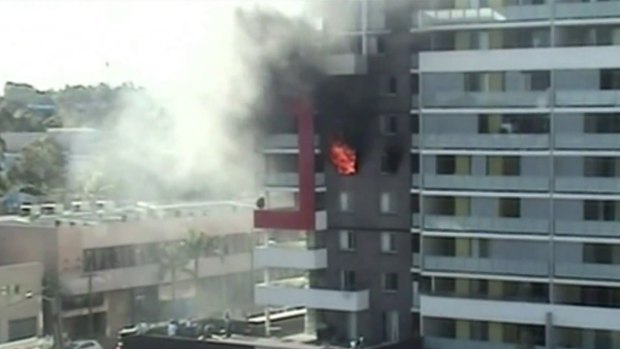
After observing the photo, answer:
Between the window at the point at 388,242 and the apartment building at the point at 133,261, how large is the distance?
677cm

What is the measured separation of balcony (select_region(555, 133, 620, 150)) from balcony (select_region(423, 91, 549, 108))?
0.50 metres

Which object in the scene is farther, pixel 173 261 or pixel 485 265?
pixel 173 261

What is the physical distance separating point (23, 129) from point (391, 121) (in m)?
30.6

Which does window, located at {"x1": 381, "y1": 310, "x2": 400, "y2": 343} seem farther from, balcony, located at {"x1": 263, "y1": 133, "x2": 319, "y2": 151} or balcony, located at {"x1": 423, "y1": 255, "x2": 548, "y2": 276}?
balcony, located at {"x1": 263, "y1": 133, "x2": 319, "y2": 151}

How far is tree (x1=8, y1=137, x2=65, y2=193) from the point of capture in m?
37.9

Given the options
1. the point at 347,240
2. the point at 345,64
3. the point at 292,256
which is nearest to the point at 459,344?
the point at 347,240

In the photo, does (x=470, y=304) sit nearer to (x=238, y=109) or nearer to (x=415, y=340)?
(x=415, y=340)

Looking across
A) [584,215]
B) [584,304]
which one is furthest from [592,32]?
[584,304]

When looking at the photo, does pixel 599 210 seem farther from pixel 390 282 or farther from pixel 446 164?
pixel 390 282

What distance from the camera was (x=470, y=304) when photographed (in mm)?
18438

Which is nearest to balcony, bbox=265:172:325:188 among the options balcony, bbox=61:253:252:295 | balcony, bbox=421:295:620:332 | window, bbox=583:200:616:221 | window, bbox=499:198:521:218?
balcony, bbox=421:295:620:332

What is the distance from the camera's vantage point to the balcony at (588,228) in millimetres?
17516

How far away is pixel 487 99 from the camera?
721 inches

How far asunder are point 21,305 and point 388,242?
8.70m
